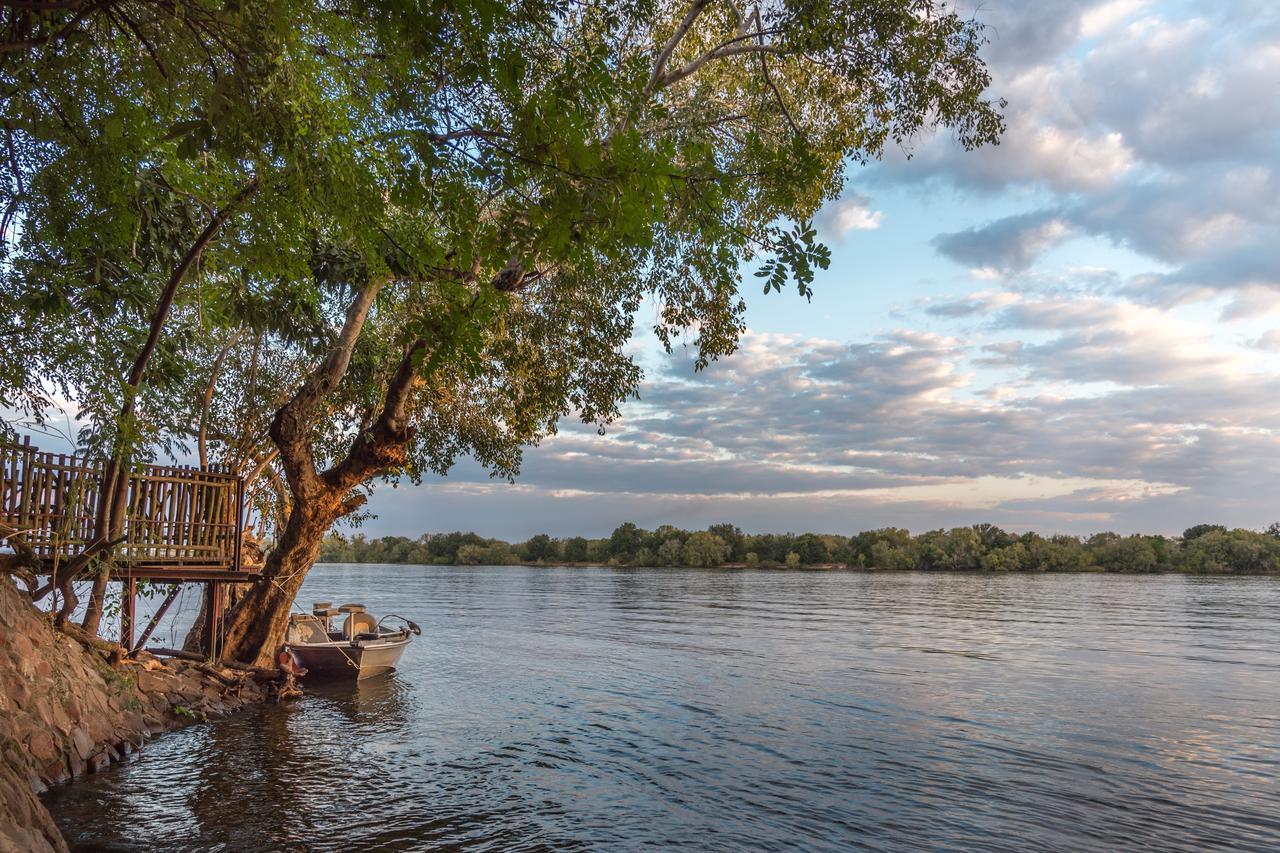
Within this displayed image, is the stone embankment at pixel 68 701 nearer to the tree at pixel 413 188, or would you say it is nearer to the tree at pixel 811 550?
the tree at pixel 413 188

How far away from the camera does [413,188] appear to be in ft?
17.6

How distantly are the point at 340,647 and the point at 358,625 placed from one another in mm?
2332

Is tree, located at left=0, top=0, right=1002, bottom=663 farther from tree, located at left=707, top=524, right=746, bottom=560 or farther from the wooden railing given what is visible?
tree, located at left=707, top=524, right=746, bottom=560

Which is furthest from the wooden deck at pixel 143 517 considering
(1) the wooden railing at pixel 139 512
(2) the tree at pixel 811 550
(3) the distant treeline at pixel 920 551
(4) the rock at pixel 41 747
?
(2) the tree at pixel 811 550

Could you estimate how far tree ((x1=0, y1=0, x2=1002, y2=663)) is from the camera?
5.11 metres

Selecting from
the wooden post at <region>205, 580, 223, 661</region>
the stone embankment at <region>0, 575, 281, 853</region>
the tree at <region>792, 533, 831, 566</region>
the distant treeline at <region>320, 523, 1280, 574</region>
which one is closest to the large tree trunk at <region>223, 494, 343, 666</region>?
the wooden post at <region>205, 580, 223, 661</region>

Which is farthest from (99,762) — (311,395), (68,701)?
(311,395)

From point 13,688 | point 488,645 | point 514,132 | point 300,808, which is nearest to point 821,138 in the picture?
point 514,132

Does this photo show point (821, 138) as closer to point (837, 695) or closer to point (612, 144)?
point (837, 695)

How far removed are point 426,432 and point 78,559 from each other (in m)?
9.68

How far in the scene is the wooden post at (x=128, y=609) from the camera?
13609 mm

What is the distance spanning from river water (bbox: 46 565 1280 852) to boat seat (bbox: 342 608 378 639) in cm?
142

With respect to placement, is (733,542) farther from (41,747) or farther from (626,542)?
(41,747)

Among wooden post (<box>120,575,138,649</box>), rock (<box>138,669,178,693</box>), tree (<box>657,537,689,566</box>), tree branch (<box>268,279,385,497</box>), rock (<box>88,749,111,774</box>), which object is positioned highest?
tree branch (<box>268,279,385,497</box>)
